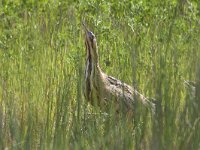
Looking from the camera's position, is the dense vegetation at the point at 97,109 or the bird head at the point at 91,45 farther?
the bird head at the point at 91,45

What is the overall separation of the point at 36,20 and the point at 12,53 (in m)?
0.42

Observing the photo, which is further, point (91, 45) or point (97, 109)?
point (91, 45)

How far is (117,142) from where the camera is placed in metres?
5.20

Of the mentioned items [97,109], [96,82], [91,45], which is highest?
[91,45]

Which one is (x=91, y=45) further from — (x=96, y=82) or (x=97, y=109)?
(x=97, y=109)

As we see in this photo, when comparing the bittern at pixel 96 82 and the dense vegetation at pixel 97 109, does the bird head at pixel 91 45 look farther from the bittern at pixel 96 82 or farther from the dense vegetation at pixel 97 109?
the dense vegetation at pixel 97 109

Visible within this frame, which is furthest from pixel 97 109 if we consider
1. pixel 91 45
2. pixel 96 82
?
pixel 91 45

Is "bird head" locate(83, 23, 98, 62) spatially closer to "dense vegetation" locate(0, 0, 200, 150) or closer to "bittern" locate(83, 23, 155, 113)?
"bittern" locate(83, 23, 155, 113)

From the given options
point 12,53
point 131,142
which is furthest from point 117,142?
point 12,53

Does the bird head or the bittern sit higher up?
the bird head

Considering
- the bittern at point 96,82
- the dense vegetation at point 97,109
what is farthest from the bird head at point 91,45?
the dense vegetation at point 97,109

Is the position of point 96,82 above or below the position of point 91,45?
below

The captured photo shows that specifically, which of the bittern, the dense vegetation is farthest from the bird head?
the dense vegetation

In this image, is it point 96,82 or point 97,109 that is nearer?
point 97,109
